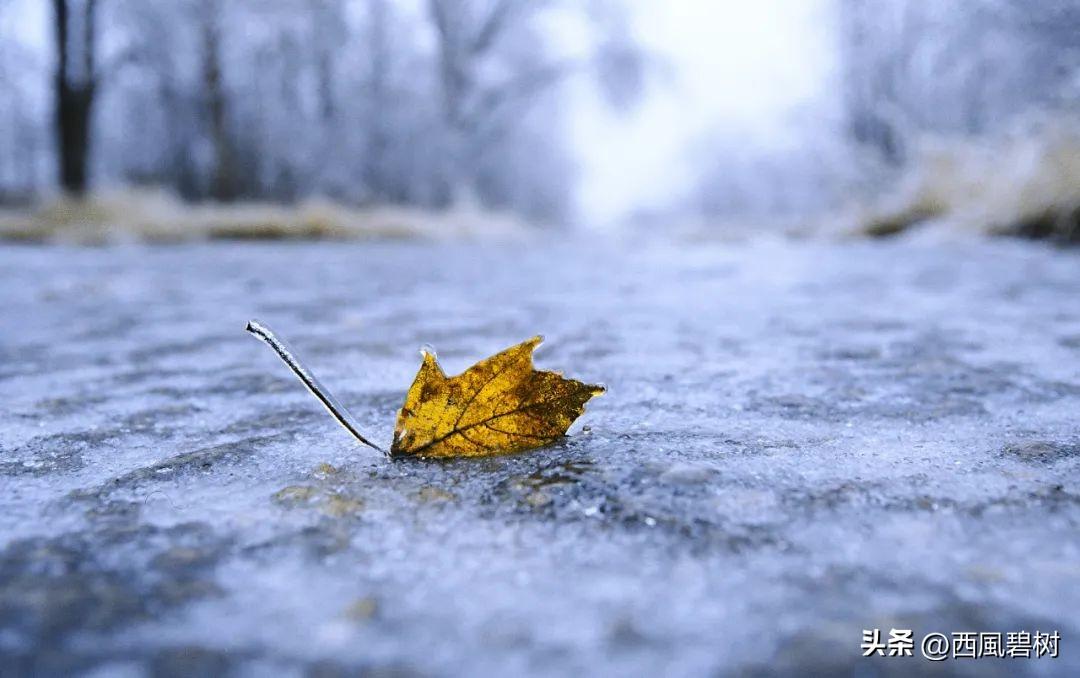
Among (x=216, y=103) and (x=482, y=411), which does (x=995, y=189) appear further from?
(x=216, y=103)

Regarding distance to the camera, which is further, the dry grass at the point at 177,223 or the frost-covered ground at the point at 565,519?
the dry grass at the point at 177,223

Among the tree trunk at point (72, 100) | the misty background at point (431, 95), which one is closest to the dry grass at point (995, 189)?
the misty background at point (431, 95)

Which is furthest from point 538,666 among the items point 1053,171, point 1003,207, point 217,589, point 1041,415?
point 1003,207

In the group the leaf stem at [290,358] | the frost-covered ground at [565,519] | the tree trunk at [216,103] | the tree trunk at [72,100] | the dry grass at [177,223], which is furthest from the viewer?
the tree trunk at [216,103]

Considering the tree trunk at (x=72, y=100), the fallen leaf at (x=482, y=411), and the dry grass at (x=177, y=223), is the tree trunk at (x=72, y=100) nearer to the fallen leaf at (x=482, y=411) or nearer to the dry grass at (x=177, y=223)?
the dry grass at (x=177, y=223)

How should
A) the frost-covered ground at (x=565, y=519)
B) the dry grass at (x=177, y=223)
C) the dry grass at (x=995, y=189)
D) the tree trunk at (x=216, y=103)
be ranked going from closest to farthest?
the frost-covered ground at (x=565, y=519) < the dry grass at (x=995, y=189) < the dry grass at (x=177, y=223) < the tree trunk at (x=216, y=103)

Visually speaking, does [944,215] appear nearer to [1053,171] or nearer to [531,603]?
[1053,171]

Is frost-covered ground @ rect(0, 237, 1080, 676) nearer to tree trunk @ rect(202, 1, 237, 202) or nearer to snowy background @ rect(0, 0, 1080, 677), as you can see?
snowy background @ rect(0, 0, 1080, 677)
